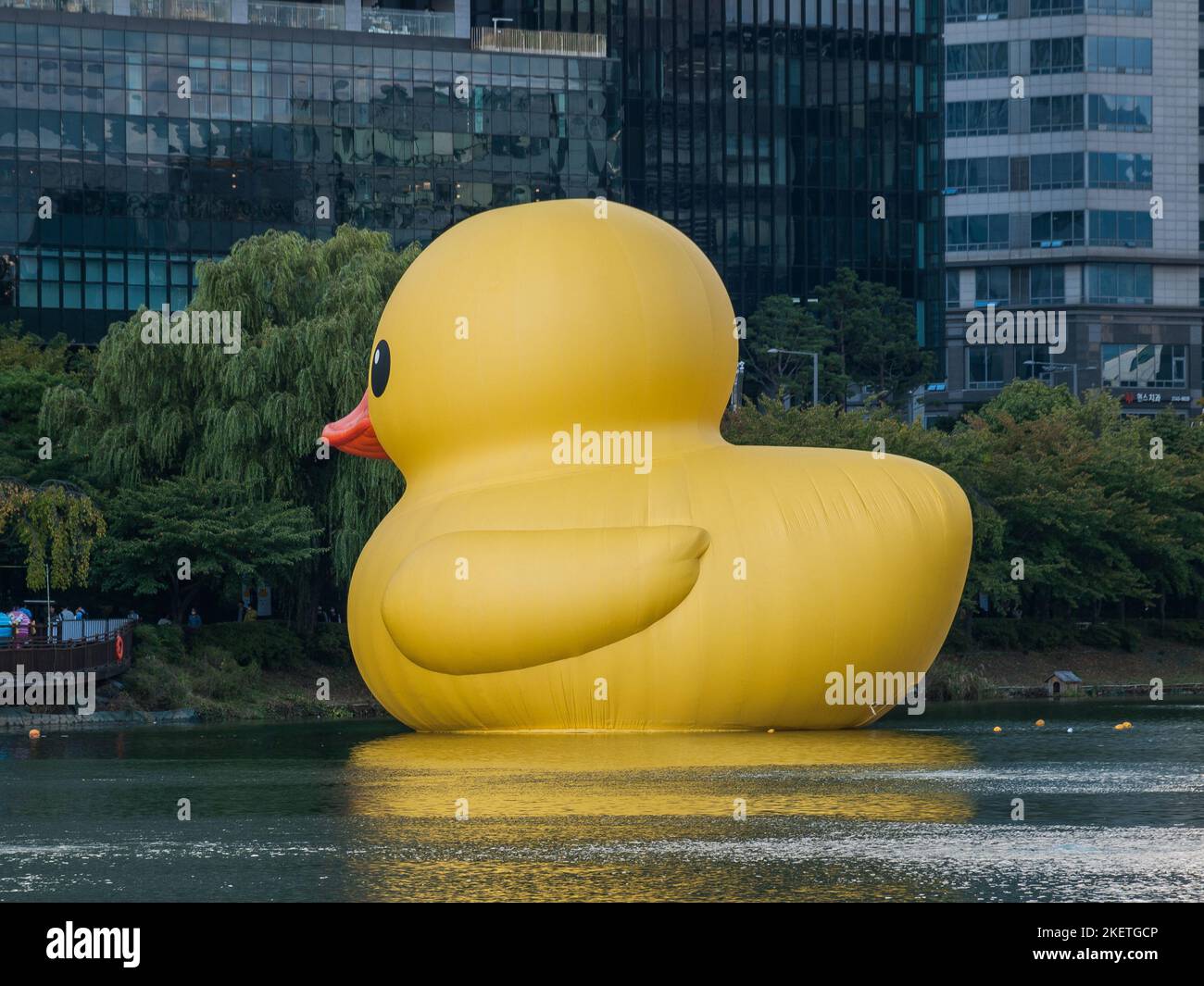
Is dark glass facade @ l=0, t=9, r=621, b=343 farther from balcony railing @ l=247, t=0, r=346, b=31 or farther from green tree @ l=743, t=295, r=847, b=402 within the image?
green tree @ l=743, t=295, r=847, b=402

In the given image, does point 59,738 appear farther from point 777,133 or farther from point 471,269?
point 777,133

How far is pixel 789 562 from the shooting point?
24.3 m

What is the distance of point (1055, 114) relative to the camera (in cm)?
9606

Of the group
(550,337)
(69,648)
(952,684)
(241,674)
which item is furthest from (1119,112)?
(550,337)

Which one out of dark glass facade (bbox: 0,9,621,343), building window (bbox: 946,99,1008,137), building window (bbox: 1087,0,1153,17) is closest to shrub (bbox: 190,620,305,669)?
dark glass facade (bbox: 0,9,621,343)

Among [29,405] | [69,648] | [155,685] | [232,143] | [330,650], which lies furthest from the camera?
[232,143]

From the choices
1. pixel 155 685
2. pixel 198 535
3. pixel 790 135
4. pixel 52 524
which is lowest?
pixel 155 685

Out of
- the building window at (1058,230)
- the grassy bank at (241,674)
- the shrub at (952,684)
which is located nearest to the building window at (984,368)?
the building window at (1058,230)

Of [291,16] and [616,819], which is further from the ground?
[291,16]

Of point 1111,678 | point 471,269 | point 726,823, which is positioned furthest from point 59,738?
point 1111,678

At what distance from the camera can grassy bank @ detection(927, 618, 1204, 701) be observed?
153 feet

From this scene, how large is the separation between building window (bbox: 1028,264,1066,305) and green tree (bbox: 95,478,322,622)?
64788 mm

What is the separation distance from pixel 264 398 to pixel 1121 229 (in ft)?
218

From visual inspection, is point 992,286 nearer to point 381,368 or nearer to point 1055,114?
point 1055,114
